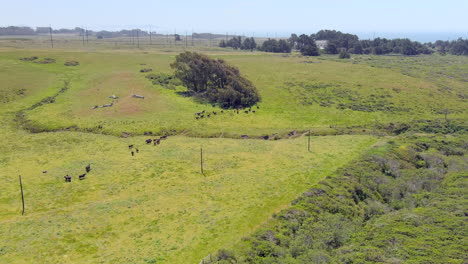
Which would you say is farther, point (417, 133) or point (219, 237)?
point (417, 133)

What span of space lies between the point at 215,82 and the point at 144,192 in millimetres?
53947

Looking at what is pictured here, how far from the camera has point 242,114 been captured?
76000 millimetres

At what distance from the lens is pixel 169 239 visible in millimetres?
32000

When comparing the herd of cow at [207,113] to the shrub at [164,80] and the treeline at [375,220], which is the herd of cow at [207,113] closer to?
the shrub at [164,80]

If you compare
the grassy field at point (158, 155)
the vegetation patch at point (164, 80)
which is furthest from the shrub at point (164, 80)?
the grassy field at point (158, 155)

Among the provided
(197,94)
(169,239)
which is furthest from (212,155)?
(197,94)

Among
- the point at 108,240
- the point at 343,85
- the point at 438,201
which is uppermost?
the point at 343,85

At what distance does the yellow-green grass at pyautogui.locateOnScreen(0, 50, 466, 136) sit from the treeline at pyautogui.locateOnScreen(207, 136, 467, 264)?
2426cm

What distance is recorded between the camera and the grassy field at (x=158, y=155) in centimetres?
3241

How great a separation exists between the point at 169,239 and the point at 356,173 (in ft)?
84.5

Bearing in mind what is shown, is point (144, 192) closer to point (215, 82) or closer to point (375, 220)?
point (375, 220)

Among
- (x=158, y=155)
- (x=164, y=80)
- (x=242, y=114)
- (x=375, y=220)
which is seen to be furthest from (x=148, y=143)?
(x=164, y=80)

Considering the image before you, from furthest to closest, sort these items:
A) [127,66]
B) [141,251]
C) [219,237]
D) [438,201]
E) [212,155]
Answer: [127,66], [212,155], [438,201], [219,237], [141,251]

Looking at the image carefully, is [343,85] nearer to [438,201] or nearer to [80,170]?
[438,201]
